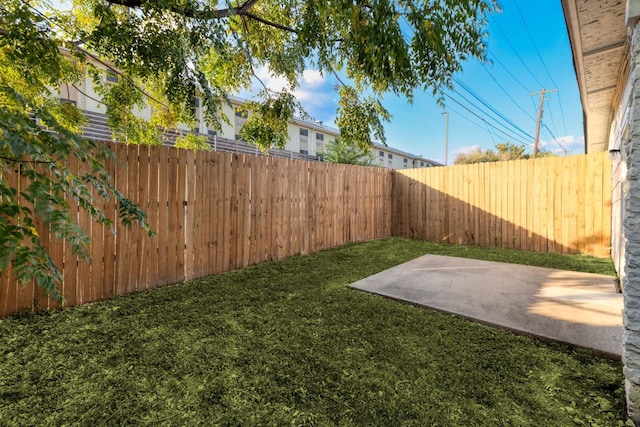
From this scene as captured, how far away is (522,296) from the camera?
2.97 m

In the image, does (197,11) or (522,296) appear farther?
(197,11)

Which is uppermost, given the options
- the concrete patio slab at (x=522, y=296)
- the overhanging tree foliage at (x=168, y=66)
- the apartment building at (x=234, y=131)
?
the apartment building at (x=234, y=131)

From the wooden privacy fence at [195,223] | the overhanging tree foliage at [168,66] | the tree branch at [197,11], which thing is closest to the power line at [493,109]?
the overhanging tree foliage at [168,66]

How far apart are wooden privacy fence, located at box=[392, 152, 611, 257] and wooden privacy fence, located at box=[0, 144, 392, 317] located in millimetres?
2437

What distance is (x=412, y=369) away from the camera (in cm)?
175

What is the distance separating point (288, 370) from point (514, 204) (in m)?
6.00

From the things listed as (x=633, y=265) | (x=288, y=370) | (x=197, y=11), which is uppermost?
(x=197, y=11)

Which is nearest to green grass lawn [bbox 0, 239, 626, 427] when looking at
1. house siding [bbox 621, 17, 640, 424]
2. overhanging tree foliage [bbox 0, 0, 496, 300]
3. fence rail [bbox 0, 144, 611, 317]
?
house siding [bbox 621, 17, 640, 424]

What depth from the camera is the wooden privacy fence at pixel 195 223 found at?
2.88m

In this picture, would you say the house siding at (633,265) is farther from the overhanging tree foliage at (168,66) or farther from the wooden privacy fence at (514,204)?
the wooden privacy fence at (514,204)

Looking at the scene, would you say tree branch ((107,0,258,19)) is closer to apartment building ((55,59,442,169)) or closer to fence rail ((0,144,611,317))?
apartment building ((55,59,442,169))

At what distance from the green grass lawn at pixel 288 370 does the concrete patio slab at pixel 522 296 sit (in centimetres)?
21

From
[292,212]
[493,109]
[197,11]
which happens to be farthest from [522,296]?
[493,109]

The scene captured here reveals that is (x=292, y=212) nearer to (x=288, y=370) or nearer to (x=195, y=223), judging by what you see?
(x=195, y=223)
